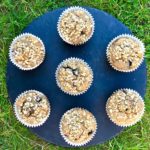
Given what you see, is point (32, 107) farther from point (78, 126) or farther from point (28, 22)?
point (28, 22)

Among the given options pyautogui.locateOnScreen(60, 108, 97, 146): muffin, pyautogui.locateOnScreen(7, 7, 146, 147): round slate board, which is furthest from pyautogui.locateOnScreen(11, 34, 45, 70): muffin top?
pyautogui.locateOnScreen(60, 108, 97, 146): muffin

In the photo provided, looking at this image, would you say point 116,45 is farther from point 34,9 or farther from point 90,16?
point 34,9

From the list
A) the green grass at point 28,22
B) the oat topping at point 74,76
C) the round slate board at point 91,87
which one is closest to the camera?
the oat topping at point 74,76

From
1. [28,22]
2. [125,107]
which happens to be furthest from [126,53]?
[28,22]

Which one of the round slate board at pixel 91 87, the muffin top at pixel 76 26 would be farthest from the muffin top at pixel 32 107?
the muffin top at pixel 76 26

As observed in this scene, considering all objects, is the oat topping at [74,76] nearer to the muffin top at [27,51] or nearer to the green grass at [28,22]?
the muffin top at [27,51]

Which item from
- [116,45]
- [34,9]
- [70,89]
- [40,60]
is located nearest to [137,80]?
[116,45]
